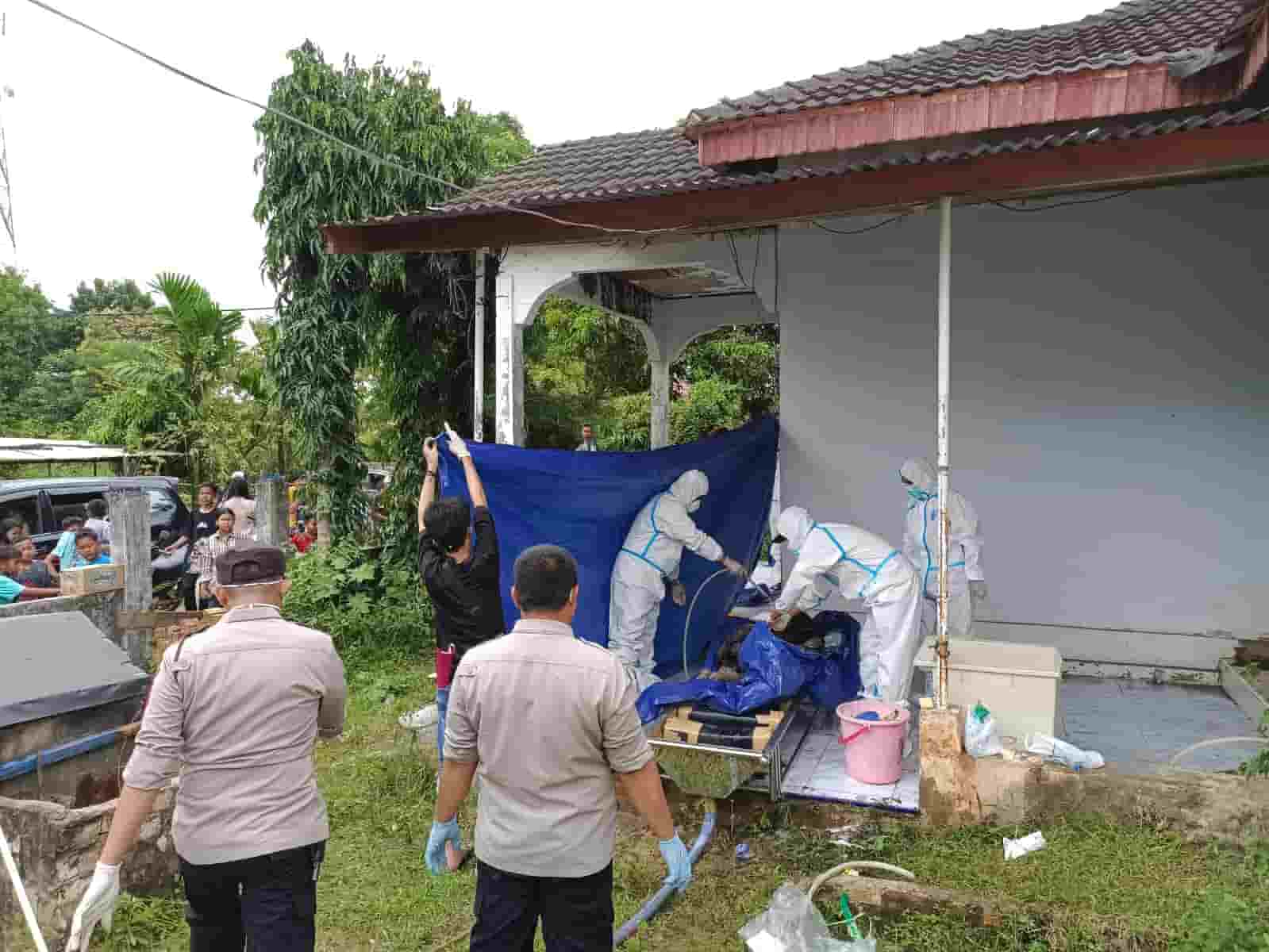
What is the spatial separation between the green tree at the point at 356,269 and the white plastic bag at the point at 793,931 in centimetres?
689

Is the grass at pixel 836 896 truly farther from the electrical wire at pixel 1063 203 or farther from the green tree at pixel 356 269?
the green tree at pixel 356 269

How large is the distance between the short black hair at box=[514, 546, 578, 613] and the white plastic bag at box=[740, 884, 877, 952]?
1726 mm

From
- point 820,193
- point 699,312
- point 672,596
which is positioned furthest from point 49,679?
point 699,312

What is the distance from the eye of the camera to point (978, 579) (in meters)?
5.91

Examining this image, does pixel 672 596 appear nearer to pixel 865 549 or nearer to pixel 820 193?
pixel 865 549

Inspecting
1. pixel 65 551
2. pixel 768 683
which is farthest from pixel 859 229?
pixel 65 551

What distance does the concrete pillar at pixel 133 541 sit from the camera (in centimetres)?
659

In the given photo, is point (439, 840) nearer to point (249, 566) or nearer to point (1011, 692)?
point (249, 566)

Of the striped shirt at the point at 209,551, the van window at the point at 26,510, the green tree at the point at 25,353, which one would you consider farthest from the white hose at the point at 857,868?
the green tree at the point at 25,353

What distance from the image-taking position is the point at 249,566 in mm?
2561

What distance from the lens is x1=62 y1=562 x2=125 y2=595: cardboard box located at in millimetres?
5840

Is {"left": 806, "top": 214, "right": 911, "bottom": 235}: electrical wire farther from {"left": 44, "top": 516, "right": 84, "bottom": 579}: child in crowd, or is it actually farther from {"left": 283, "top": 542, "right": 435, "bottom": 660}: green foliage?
{"left": 44, "top": 516, "right": 84, "bottom": 579}: child in crowd

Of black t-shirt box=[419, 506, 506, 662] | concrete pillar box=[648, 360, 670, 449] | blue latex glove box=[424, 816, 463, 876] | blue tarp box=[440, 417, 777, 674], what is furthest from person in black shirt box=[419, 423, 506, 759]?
concrete pillar box=[648, 360, 670, 449]

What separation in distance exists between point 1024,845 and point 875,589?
1659 millimetres
